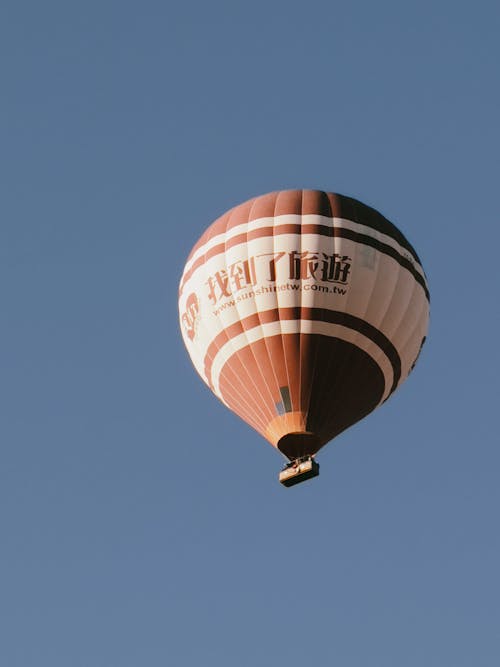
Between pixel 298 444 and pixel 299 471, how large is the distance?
A: 505 millimetres

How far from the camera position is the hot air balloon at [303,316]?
42812 mm

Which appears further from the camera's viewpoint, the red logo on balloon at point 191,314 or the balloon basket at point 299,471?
the red logo on balloon at point 191,314

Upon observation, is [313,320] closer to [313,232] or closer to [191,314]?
[313,232]

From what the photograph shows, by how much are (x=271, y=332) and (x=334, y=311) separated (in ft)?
3.66

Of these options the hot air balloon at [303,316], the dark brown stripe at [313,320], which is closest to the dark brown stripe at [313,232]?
the hot air balloon at [303,316]

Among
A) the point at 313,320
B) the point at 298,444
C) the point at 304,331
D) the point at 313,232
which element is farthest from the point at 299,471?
the point at 313,232

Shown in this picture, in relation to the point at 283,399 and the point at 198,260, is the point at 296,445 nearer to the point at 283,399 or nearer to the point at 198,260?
the point at 283,399

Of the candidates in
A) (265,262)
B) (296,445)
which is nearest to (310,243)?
(265,262)

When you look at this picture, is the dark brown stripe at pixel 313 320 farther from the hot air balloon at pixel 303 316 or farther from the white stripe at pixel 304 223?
the white stripe at pixel 304 223

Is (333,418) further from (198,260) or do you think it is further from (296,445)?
(198,260)

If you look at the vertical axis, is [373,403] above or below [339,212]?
below

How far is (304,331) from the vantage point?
4281cm

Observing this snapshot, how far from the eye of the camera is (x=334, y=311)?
42.9 meters

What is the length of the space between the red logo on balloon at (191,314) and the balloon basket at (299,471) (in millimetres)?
3154
